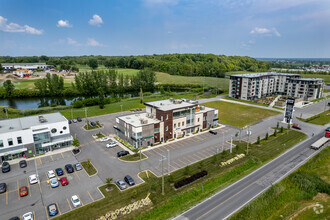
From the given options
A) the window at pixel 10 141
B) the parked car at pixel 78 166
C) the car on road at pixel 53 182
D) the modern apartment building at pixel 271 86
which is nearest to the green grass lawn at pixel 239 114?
the modern apartment building at pixel 271 86

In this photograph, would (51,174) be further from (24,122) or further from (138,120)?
(138,120)

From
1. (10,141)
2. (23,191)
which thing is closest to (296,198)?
(23,191)

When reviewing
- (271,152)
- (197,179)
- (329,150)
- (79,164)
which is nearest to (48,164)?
(79,164)

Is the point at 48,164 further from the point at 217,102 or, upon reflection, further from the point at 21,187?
the point at 217,102

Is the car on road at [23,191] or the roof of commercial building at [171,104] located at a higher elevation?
the roof of commercial building at [171,104]

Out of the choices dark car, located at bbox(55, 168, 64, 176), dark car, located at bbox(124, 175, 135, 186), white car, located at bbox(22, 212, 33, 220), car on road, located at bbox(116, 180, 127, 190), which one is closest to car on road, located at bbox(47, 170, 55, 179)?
dark car, located at bbox(55, 168, 64, 176)

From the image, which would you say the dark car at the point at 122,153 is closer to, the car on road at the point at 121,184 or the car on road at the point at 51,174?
the car on road at the point at 121,184
